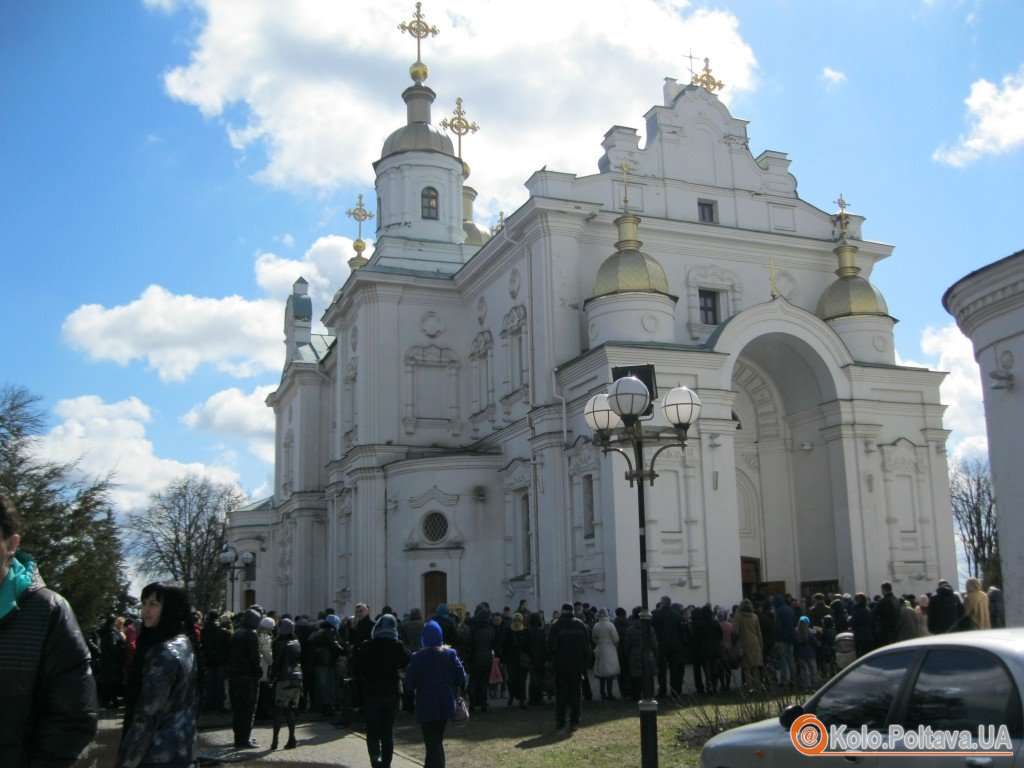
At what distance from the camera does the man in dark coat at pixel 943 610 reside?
15.5m

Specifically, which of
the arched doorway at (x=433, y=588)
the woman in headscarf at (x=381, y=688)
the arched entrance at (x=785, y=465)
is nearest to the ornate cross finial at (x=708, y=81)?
the arched entrance at (x=785, y=465)

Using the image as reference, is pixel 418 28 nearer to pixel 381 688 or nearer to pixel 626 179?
pixel 626 179

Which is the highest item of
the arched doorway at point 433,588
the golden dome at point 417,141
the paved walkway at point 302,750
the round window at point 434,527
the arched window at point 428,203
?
the golden dome at point 417,141

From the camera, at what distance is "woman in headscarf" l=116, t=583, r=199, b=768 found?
578 cm

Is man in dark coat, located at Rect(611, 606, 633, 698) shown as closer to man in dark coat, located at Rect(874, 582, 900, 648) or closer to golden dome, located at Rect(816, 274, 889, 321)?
man in dark coat, located at Rect(874, 582, 900, 648)

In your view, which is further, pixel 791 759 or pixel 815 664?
pixel 815 664

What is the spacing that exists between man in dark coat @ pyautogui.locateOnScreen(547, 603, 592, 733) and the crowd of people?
0.03 m

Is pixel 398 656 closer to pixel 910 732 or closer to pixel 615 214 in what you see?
pixel 910 732

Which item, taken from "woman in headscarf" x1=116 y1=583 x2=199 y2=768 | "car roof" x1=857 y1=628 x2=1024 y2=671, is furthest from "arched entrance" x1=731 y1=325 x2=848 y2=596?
"woman in headscarf" x1=116 y1=583 x2=199 y2=768

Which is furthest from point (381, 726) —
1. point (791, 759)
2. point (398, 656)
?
point (791, 759)

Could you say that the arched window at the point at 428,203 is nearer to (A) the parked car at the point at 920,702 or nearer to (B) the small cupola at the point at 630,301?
(B) the small cupola at the point at 630,301

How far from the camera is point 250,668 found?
14.0 m

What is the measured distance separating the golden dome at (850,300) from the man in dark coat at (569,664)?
1833 centimetres

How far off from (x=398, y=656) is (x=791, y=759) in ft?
16.8
